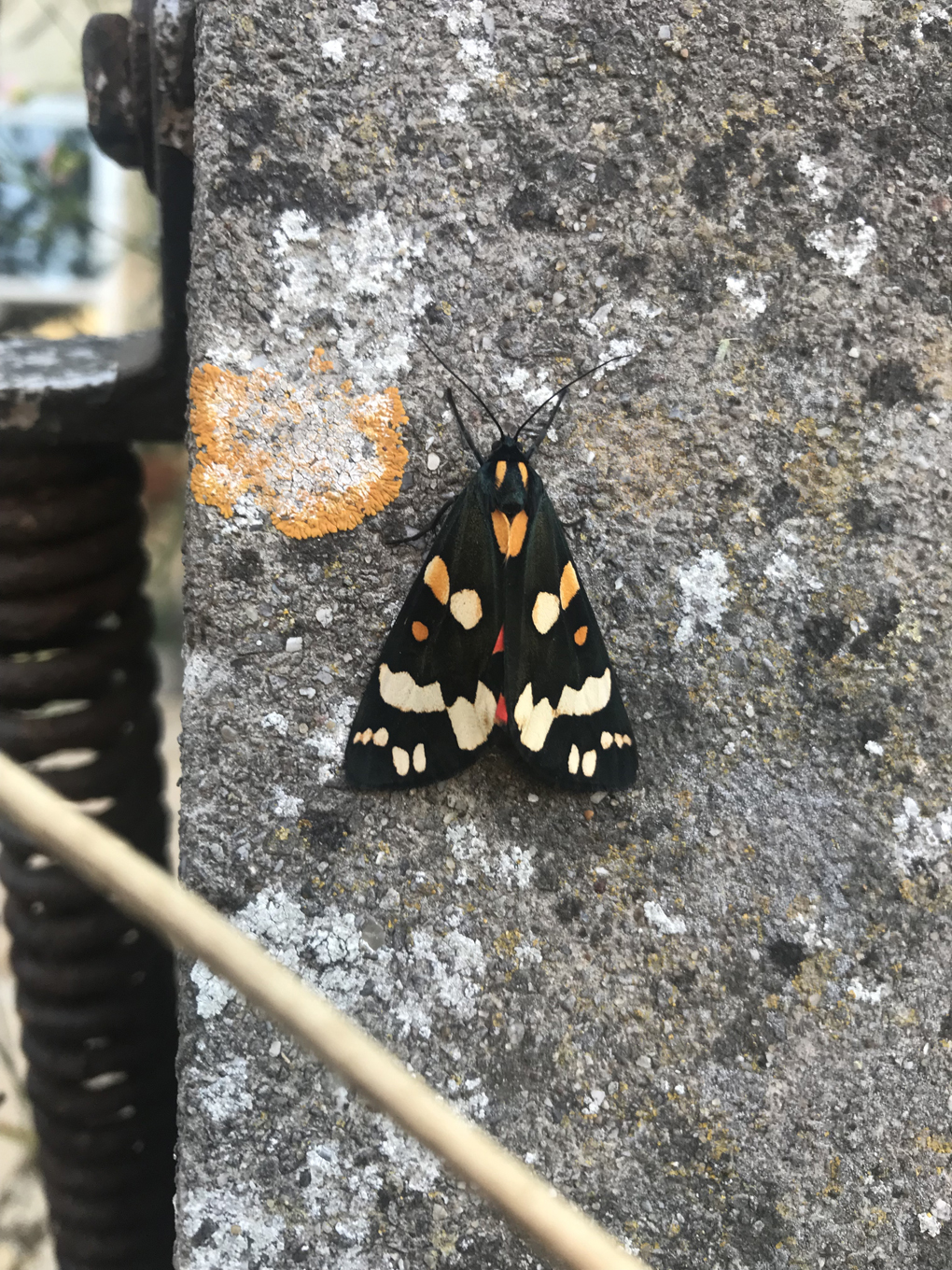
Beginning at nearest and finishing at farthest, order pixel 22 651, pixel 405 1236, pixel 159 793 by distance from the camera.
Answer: pixel 405 1236
pixel 22 651
pixel 159 793

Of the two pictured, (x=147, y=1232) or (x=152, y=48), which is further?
(x=147, y=1232)

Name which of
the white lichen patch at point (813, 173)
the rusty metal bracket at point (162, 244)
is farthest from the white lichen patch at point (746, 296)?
the rusty metal bracket at point (162, 244)

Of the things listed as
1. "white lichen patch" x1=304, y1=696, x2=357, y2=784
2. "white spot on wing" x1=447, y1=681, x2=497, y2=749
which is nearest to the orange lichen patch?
"white lichen patch" x1=304, y1=696, x2=357, y2=784

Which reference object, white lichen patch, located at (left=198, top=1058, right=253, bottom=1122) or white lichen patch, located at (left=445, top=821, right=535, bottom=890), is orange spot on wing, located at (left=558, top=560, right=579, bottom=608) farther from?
white lichen patch, located at (left=198, top=1058, right=253, bottom=1122)

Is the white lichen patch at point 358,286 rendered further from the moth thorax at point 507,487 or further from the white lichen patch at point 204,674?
the white lichen patch at point 204,674

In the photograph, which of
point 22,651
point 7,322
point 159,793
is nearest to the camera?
point 22,651

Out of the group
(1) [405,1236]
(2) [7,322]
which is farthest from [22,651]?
(2) [7,322]

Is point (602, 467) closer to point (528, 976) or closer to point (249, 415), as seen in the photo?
point (249, 415)
